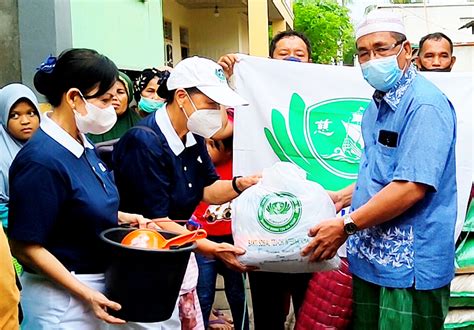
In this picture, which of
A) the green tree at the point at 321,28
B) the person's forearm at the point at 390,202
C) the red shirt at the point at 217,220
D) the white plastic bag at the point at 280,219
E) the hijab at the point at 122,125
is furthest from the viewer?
the green tree at the point at 321,28

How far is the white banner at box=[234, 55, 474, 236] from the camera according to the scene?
3.87m

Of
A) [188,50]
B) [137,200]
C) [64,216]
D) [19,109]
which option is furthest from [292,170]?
[188,50]

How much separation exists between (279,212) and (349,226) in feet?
0.97

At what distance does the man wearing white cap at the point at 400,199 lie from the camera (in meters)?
2.33

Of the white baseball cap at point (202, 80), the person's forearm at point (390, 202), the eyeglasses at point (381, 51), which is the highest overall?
the eyeglasses at point (381, 51)

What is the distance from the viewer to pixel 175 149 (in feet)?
8.93

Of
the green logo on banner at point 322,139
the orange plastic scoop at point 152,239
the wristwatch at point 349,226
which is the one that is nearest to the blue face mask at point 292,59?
the green logo on banner at point 322,139

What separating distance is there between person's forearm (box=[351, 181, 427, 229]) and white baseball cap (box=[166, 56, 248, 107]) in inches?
27.9

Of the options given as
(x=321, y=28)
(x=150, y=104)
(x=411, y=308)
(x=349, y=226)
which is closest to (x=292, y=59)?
(x=150, y=104)

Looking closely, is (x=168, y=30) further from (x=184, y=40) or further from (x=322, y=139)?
(x=322, y=139)

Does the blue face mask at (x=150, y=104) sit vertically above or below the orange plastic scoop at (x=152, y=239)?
above

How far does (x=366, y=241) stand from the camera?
2576 mm

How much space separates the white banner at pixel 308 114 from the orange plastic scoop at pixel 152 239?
162 centimetres

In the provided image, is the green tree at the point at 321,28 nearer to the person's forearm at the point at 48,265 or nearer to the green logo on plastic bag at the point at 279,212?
the green logo on plastic bag at the point at 279,212
